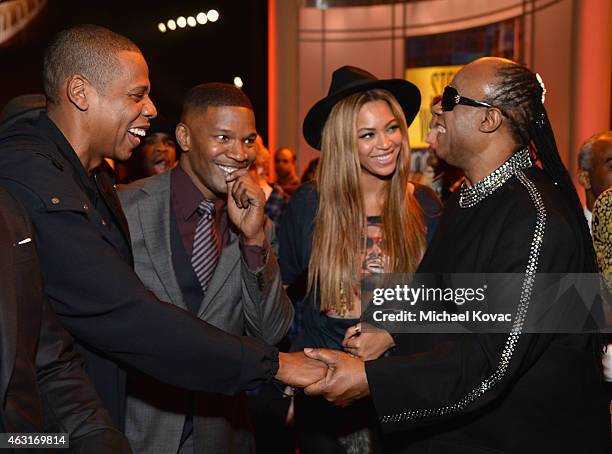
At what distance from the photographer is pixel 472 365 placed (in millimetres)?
2443

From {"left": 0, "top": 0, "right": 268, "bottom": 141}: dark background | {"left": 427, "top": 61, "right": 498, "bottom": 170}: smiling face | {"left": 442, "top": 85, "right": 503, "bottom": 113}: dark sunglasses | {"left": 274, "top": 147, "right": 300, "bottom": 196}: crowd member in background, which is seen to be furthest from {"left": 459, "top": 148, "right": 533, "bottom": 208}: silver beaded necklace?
{"left": 274, "top": 147, "right": 300, "bottom": 196}: crowd member in background

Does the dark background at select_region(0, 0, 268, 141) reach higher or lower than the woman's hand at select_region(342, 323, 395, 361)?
higher

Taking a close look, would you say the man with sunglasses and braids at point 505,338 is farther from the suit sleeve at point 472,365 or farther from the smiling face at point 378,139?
the smiling face at point 378,139

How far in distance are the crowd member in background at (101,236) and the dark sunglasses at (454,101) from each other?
117 cm

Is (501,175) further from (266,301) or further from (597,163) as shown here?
(597,163)

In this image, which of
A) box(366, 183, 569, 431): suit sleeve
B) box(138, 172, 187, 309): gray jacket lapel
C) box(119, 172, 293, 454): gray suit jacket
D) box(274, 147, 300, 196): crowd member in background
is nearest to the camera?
box(366, 183, 569, 431): suit sleeve

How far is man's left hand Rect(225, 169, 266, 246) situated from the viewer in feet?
10.2

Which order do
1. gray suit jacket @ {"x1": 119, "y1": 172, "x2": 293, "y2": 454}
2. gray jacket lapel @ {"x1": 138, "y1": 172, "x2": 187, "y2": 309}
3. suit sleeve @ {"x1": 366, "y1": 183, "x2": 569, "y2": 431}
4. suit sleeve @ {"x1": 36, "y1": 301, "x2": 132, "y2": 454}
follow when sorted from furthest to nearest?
gray jacket lapel @ {"x1": 138, "y1": 172, "x2": 187, "y2": 309} < gray suit jacket @ {"x1": 119, "y1": 172, "x2": 293, "y2": 454} < suit sleeve @ {"x1": 366, "y1": 183, "x2": 569, "y2": 431} < suit sleeve @ {"x1": 36, "y1": 301, "x2": 132, "y2": 454}

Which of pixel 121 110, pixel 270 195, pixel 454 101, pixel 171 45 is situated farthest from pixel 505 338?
pixel 171 45

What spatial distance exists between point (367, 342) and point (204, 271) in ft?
2.56

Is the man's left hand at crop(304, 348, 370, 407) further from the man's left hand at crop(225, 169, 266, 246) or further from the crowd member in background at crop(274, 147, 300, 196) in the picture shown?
the crowd member in background at crop(274, 147, 300, 196)

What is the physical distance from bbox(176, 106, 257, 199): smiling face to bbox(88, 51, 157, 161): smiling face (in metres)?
0.68

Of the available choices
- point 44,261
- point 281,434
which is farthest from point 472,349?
point 281,434

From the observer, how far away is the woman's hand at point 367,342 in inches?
121
